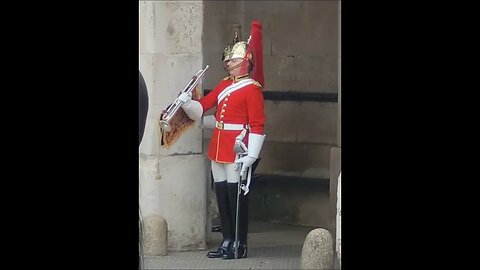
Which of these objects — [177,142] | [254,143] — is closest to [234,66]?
[254,143]

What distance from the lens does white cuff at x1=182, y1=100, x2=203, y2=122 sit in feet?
25.3

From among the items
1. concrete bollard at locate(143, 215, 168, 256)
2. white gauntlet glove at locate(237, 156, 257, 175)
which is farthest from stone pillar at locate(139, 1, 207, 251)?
white gauntlet glove at locate(237, 156, 257, 175)

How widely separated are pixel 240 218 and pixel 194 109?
75cm

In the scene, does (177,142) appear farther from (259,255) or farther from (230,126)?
(259,255)

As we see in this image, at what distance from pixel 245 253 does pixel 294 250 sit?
1.53 ft

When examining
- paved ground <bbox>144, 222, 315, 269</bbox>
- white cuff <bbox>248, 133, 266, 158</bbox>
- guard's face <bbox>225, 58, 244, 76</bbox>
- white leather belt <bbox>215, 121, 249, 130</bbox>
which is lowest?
paved ground <bbox>144, 222, 315, 269</bbox>

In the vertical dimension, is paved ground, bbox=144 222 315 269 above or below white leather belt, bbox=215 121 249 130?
below

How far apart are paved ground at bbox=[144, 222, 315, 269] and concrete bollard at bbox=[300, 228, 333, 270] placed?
39 centimetres

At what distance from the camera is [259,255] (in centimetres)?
820

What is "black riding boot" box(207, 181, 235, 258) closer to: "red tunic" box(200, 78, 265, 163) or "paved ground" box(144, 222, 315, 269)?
"paved ground" box(144, 222, 315, 269)

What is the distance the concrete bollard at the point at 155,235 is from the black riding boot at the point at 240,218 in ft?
1.32

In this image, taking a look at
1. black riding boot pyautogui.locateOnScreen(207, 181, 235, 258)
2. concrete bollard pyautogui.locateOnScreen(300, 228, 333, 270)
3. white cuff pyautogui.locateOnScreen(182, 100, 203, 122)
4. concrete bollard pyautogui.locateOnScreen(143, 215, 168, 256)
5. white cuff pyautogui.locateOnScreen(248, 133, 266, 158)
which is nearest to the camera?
concrete bollard pyautogui.locateOnScreen(300, 228, 333, 270)
